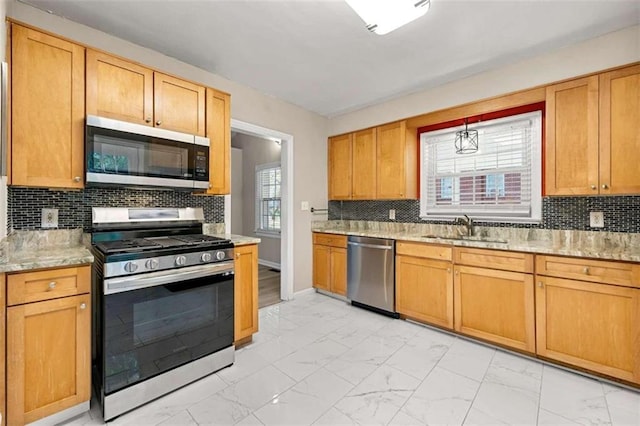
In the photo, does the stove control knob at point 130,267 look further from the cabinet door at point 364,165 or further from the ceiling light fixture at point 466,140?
the ceiling light fixture at point 466,140

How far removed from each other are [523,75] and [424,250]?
187cm

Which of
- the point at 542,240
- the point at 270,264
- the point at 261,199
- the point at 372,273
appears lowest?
the point at 270,264

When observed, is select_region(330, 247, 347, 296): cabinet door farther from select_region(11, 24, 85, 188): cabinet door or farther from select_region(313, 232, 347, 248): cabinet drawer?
select_region(11, 24, 85, 188): cabinet door

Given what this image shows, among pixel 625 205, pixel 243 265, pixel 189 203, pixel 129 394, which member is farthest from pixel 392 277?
pixel 129 394

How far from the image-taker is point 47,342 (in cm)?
162

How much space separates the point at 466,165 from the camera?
11.2 feet

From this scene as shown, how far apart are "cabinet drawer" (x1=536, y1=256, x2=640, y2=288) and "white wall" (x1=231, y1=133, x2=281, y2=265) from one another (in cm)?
436

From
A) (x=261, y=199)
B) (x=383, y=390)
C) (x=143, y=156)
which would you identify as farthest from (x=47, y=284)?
(x=261, y=199)

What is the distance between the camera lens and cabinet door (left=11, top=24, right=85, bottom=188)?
1.76 m

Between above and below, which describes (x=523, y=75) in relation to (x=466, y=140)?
above

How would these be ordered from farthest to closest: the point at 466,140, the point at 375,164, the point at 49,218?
the point at 375,164 → the point at 466,140 → the point at 49,218

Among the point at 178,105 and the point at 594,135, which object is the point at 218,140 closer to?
the point at 178,105

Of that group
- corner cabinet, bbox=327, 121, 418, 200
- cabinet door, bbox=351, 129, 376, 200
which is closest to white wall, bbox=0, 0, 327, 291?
corner cabinet, bbox=327, 121, 418, 200

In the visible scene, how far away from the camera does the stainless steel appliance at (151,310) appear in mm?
1737
